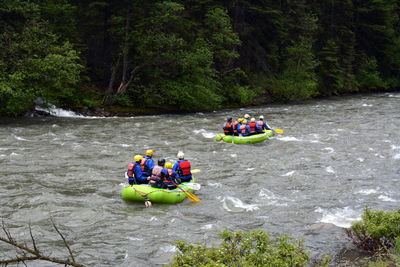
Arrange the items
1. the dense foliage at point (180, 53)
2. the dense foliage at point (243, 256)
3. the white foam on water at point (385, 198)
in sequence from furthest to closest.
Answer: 1. the dense foliage at point (180, 53)
2. the white foam on water at point (385, 198)
3. the dense foliage at point (243, 256)

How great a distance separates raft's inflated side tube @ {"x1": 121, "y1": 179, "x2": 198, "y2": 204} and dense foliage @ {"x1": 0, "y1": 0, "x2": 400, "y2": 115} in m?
12.8

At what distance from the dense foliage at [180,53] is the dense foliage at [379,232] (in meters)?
18.5

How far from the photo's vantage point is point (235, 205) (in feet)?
36.1

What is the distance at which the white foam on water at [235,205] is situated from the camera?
35.2ft

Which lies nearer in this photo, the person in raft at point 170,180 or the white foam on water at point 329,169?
the person in raft at point 170,180

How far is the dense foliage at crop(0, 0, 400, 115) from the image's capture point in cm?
2317

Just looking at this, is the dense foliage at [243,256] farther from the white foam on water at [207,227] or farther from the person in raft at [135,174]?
the person in raft at [135,174]

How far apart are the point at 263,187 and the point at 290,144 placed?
6.45 m

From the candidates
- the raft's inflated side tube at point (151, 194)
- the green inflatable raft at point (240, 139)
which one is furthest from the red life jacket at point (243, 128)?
the raft's inflated side tube at point (151, 194)

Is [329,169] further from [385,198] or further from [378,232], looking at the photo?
[378,232]

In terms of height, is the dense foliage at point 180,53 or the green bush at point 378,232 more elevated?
the dense foliage at point 180,53

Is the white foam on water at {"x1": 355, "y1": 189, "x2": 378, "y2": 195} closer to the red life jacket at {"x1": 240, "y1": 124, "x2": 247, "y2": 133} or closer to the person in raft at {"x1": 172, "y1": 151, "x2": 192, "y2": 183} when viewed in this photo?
the person in raft at {"x1": 172, "y1": 151, "x2": 192, "y2": 183}

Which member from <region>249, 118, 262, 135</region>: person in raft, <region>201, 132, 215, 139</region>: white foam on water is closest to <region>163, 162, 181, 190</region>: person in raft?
<region>249, 118, 262, 135</region>: person in raft

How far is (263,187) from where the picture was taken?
12.5 m
